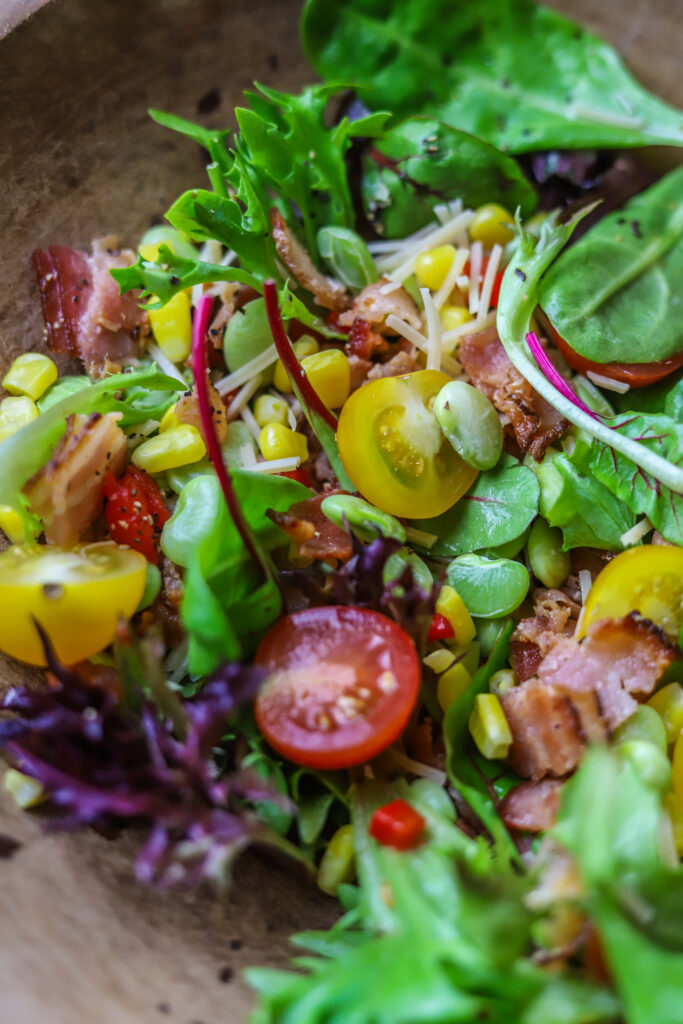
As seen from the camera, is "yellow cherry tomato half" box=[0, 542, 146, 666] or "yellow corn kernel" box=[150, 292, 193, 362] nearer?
"yellow cherry tomato half" box=[0, 542, 146, 666]

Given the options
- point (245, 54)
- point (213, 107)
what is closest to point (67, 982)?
point (213, 107)

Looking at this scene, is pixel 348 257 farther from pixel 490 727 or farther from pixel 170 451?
pixel 490 727

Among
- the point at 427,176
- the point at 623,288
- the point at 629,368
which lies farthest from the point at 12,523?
the point at 623,288

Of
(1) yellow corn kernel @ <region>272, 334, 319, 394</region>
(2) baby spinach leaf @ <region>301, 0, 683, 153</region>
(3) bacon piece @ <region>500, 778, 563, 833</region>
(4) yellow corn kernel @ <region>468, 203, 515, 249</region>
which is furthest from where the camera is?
(2) baby spinach leaf @ <region>301, 0, 683, 153</region>

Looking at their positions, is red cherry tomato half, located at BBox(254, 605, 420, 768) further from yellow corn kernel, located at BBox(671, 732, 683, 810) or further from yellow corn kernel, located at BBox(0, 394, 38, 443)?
yellow corn kernel, located at BBox(0, 394, 38, 443)

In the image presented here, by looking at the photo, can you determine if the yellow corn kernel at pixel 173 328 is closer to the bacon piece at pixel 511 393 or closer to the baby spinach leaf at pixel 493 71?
the bacon piece at pixel 511 393

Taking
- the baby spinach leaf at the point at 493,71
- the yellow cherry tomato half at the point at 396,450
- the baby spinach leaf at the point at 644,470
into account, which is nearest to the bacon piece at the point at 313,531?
the yellow cherry tomato half at the point at 396,450

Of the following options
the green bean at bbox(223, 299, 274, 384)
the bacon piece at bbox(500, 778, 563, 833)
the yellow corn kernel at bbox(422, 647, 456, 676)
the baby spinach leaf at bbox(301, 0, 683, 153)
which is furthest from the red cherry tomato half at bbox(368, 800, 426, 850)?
the baby spinach leaf at bbox(301, 0, 683, 153)
